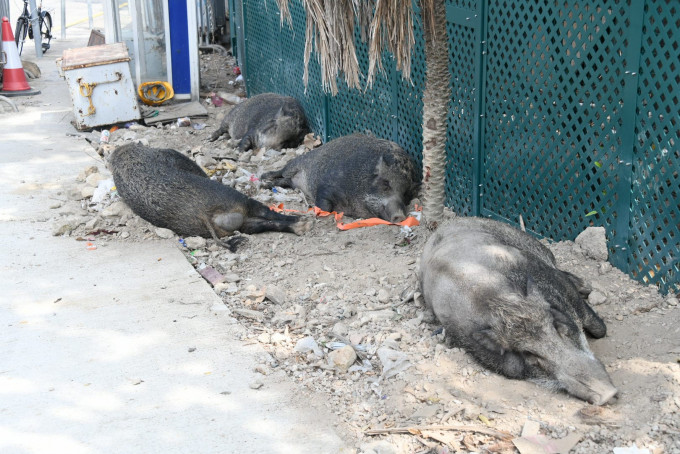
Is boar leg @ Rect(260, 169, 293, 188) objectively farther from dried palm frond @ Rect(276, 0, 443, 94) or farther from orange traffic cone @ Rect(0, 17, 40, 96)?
orange traffic cone @ Rect(0, 17, 40, 96)

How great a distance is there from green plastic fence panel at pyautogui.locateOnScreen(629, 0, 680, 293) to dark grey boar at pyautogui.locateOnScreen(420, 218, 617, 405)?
55 centimetres

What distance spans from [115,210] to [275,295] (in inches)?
102

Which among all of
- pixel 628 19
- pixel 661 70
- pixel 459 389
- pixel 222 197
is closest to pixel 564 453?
pixel 459 389

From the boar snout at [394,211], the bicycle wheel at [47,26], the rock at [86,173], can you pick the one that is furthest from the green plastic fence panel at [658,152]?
the bicycle wheel at [47,26]

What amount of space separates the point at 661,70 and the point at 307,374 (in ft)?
9.76

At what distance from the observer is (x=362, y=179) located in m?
7.71

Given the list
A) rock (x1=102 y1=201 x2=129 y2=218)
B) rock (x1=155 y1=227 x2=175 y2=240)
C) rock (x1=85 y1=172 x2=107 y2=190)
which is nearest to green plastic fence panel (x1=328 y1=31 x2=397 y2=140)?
rock (x1=155 y1=227 x2=175 y2=240)

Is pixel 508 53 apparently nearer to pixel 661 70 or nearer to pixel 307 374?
pixel 661 70

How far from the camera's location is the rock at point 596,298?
5133 mm

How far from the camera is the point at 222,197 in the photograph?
23.8 feet

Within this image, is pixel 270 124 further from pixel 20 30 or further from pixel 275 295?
pixel 20 30

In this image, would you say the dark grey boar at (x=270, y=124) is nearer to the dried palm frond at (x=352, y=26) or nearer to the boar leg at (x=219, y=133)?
the boar leg at (x=219, y=133)

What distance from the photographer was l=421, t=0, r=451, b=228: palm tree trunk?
5922 millimetres

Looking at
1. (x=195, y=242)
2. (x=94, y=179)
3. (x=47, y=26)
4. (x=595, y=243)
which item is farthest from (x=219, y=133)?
(x=47, y=26)
